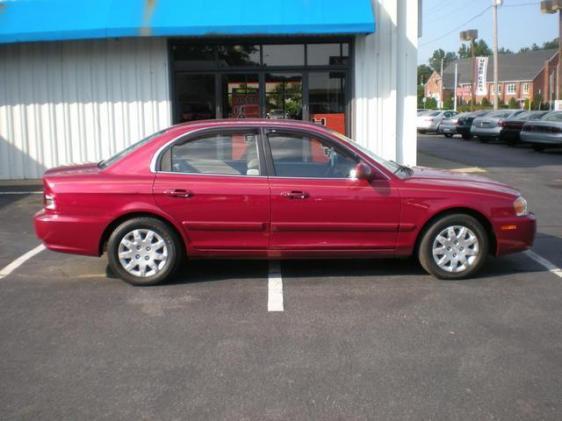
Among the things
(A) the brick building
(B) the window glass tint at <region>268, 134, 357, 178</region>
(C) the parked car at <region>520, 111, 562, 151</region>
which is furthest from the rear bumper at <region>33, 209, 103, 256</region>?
(A) the brick building

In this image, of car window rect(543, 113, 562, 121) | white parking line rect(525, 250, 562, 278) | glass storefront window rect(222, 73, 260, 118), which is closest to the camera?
white parking line rect(525, 250, 562, 278)

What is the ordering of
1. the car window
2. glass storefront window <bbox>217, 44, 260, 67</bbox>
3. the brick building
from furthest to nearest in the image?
the brick building, the car window, glass storefront window <bbox>217, 44, 260, 67</bbox>

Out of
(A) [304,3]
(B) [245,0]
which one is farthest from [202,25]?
(A) [304,3]

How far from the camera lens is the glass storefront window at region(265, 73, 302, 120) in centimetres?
1290

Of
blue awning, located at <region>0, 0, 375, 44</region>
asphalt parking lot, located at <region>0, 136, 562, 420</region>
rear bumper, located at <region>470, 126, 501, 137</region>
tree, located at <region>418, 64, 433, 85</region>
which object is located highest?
tree, located at <region>418, 64, 433, 85</region>

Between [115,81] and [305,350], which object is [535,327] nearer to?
[305,350]

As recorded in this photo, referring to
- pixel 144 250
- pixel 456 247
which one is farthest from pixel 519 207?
pixel 144 250

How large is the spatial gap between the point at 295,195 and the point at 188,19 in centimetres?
702

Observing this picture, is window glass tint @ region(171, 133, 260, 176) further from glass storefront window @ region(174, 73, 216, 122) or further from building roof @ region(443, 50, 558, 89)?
building roof @ region(443, 50, 558, 89)

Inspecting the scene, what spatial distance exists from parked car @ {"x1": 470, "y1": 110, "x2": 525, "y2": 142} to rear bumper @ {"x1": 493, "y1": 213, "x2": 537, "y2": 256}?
791 inches

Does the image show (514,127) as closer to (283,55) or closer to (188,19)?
(283,55)

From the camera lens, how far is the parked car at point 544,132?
65.2 feet

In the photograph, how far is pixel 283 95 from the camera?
42.6 ft

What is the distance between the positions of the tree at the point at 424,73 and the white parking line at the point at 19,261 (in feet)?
389
